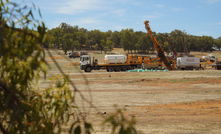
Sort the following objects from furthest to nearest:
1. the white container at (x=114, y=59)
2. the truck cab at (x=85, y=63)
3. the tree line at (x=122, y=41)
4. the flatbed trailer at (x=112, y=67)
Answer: the tree line at (x=122, y=41)
the white container at (x=114, y=59)
the flatbed trailer at (x=112, y=67)
the truck cab at (x=85, y=63)

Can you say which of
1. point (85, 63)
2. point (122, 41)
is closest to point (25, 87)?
point (85, 63)

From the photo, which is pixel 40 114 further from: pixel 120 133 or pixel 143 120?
pixel 143 120

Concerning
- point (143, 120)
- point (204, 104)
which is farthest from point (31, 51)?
point (204, 104)

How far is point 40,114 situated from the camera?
10.5 feet

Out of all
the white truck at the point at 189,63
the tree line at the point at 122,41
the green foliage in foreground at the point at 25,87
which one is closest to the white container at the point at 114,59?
the white truck at the point at 189,63

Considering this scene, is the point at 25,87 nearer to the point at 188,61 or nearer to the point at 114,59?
the point at 114,59

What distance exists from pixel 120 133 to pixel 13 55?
4.68 feet

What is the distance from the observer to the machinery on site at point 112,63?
48.6 meters

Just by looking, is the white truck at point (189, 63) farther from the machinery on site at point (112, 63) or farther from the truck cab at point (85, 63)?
the truck cab at point (85, 63)

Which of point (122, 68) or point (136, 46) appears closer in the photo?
point (122, 68)

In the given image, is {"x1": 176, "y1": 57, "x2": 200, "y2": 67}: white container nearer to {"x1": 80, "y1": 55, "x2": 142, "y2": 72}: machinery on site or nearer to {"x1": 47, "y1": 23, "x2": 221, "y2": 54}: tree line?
{"x1": 80, "y1": 55, "x2": 142, "y2": 72}: machinery on site

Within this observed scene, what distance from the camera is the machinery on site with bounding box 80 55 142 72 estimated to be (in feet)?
159

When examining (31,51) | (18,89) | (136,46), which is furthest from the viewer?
(136,46)

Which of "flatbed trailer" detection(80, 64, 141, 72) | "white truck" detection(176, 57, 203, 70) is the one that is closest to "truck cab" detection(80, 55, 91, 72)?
"flatbed trailer" detection(80, 64, 141, 72)
